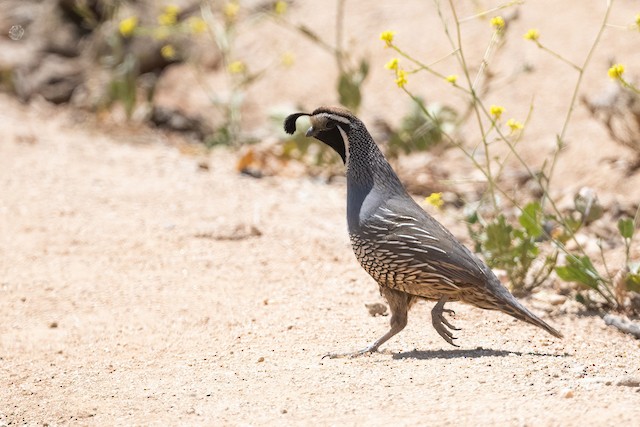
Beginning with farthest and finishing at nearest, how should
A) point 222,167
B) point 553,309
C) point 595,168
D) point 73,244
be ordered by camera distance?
1. point 222,167
2. point 595,168
3. point 73,244
4. point 553,309

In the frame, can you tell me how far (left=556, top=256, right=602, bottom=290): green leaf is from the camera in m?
5.57

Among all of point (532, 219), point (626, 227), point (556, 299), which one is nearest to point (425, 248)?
point (532, 219)

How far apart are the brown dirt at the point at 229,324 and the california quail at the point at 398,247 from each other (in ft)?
0.74

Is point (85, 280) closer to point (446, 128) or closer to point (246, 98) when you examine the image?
point (446, 128)

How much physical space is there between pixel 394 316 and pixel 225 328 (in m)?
1.04

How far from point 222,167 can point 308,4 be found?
295cm

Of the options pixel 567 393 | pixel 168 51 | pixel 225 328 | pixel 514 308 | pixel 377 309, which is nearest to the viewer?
pixel 567 393

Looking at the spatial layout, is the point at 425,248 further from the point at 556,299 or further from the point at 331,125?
the point at 556,299

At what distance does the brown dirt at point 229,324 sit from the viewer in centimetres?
411

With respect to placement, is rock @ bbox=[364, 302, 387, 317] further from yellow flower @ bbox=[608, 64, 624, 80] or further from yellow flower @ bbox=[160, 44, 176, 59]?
yellow flower @ bbox=[160, 44, 176, 59]

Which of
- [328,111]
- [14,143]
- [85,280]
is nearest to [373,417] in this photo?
[328,111]

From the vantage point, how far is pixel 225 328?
5434mm

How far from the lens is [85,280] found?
6266 millimetres

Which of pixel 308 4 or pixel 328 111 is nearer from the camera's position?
pixel 328 111
